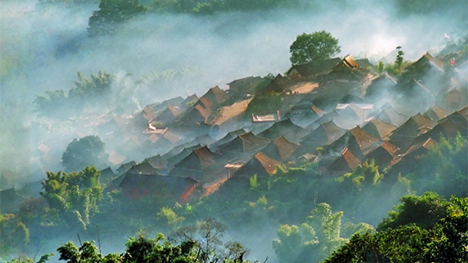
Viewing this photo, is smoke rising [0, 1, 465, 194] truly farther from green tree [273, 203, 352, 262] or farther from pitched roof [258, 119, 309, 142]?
green tree [273, 203, 352, 262]

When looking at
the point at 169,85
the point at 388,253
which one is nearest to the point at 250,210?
the point at 388,253

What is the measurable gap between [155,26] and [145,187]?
67.0 m

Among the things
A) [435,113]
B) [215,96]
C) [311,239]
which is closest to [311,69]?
[215,96]

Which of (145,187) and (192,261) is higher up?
(145,187)

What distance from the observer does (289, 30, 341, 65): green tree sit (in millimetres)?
61625

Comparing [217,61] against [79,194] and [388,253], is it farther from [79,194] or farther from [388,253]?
[388,253]

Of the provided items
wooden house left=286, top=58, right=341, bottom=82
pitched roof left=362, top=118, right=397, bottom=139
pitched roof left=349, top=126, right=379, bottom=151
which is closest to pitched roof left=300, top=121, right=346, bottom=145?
pitched roof left=362, top=118, right=397, bottom=139

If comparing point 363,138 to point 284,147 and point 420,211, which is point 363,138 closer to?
point 284,147

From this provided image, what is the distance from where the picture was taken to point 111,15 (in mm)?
97375

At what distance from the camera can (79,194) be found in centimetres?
3891

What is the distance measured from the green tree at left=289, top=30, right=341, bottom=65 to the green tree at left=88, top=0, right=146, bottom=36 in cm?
4162

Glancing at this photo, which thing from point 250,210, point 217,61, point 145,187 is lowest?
point 250,210

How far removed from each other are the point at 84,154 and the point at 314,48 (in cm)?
2513

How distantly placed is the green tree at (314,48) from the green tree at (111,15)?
41.6 m
